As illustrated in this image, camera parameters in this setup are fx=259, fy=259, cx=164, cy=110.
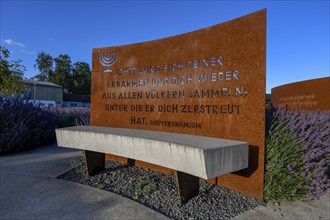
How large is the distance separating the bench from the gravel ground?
0.61 ft

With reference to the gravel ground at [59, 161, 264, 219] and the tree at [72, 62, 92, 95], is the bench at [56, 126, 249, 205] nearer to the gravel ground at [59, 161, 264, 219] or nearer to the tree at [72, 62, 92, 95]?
the gravel ground at [59, 161, 264, 219]

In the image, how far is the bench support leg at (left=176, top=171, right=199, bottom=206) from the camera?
10.5 feet

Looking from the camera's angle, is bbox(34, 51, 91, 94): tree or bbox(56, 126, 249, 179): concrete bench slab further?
bbox(34, 51, 91, 94): tree

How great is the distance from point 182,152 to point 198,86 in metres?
1.48

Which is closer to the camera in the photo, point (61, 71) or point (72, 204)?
point (72, 204)

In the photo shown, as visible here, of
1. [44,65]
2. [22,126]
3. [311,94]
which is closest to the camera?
[22,126]

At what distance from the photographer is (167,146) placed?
3.07 metres

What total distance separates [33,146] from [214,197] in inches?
228

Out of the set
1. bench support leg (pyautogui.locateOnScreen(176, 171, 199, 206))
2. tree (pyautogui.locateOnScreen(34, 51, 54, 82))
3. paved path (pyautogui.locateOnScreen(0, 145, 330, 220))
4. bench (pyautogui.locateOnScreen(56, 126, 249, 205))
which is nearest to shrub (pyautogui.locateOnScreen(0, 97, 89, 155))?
paved path (pyautogui.locateOnScreen(0, 145, 330, 220))

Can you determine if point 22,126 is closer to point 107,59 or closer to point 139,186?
point 107,59

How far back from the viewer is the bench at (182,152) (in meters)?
2.71

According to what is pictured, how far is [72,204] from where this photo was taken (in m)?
3.25

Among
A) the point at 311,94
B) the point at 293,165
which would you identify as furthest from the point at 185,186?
the point at 311,94

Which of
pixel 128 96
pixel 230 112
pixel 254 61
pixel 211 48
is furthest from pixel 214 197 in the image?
pixel 128 96
